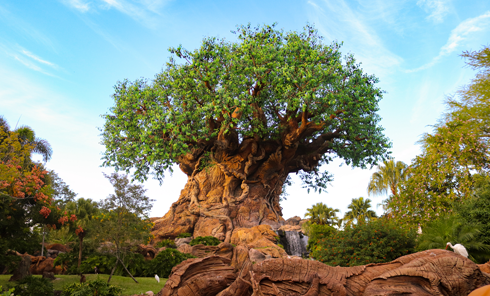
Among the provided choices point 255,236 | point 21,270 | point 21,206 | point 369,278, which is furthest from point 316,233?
point 21,206

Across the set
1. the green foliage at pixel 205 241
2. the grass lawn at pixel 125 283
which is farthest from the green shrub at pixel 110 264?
the green foliage at pixel 205 241

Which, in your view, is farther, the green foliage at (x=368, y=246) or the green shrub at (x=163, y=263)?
the green shrub at (x=163, y=263)

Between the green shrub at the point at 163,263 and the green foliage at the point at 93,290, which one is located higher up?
the green shrub at the point at 163,263

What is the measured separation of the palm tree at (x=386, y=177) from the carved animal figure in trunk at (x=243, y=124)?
44.8 ft

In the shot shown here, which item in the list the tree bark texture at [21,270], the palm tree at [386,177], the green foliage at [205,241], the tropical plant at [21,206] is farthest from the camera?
the palm tree at [386,177]

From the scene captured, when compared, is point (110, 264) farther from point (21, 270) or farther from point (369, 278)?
point (369, 278)

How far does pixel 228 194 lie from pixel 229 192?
0.20 m

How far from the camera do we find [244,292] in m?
5.65

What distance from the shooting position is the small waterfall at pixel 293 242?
22.1m

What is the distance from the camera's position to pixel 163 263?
15.1m

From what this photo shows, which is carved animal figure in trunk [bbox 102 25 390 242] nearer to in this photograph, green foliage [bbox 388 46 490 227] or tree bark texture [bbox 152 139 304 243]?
tree bark texture [bbox 152 139 304 243]

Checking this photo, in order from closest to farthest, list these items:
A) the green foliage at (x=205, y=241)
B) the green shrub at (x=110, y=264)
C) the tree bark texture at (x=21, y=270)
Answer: the tree bark texture at (x=21, y=270) → the green shrub at (x=110, y=264) → the green foliage at (x=205, y=241)

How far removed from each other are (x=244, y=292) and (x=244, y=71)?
15451mm

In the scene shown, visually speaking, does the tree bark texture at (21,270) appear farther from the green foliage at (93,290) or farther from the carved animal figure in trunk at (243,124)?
the carved animal figure in trunk at (243,124)
